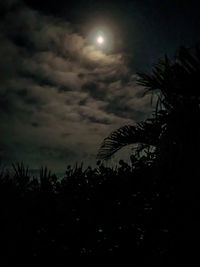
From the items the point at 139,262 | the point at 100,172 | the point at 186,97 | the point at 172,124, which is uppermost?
the point at 186,97

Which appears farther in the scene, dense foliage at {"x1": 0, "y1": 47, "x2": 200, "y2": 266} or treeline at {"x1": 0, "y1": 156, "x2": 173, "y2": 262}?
treeline at {"x1": 0, "y1": 156, "x2": 173, "y2": 262}

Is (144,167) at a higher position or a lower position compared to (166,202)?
higher

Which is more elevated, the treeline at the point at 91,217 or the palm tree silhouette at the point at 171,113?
the palm tree silhouette at the point at 171,113

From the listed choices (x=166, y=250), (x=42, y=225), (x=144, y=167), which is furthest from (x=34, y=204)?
(x=166, y=250)

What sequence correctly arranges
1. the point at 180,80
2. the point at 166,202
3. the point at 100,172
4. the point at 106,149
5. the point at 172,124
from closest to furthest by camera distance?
the point at 172,124 < the point at 180,80 < the point at 166,202 < the point at 106,149 < the point at 100,172

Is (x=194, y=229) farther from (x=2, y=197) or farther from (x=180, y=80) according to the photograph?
(x=2, y=197)

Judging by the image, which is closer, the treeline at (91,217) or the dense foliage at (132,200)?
the dense foliage at (132,200)

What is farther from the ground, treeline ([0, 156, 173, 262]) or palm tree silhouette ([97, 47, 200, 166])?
palm tree silhouette ([97, 47, 200, 166])

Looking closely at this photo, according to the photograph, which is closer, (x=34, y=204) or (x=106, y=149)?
(x=106, y=149)

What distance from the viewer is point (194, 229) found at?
4184 millimetres

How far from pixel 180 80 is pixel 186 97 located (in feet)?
0.81

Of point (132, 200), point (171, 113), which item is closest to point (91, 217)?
point (132, 200)

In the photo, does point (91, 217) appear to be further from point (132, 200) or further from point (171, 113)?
point (171, 113)

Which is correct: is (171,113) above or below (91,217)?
above
